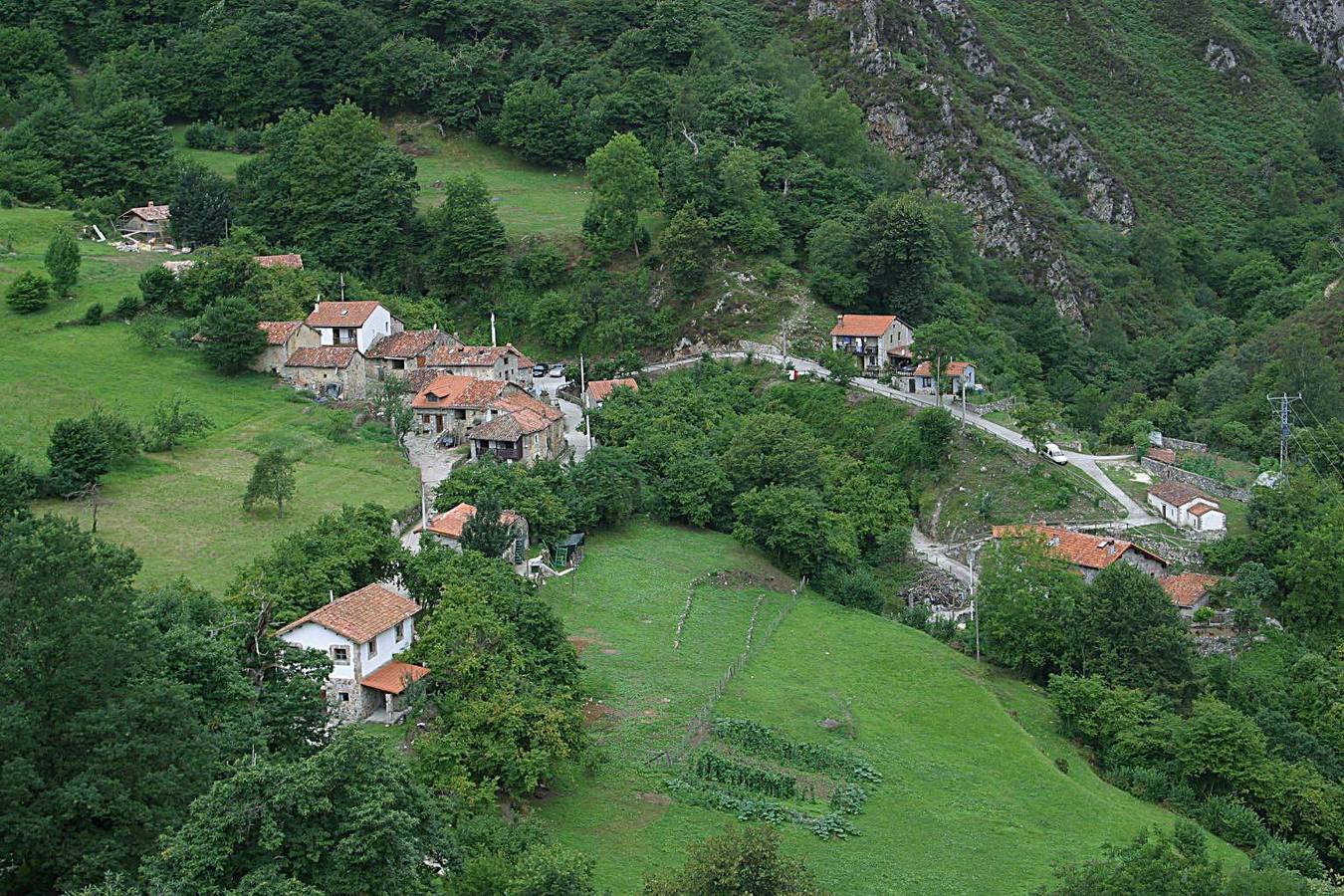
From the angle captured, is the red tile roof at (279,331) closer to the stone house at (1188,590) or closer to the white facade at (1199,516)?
the white facade at (1199,516)

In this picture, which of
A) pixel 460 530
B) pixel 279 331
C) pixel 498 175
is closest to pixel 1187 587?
pixel 460 530

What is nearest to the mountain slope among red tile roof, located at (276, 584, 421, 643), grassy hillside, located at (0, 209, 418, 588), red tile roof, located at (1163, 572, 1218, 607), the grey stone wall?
the grey stone wall

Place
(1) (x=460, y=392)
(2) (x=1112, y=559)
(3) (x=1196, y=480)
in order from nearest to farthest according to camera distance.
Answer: (2) (x=1112, y=559) < (3) (x=1196, y=480) < (1) (x=460, y=392)

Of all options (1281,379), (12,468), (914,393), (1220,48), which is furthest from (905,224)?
(1220,48)

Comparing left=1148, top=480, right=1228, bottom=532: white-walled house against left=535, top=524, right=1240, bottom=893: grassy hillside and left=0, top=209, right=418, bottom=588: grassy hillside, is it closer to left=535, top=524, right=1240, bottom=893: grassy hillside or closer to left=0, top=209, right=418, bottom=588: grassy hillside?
left=535, top=524, right=1240, bottom=893: grassy hillside

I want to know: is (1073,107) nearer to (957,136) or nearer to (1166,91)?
(1166,91)

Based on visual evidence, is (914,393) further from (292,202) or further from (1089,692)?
(292,202)

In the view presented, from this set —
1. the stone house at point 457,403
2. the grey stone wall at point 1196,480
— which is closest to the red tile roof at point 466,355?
the stone house at point 457,403
